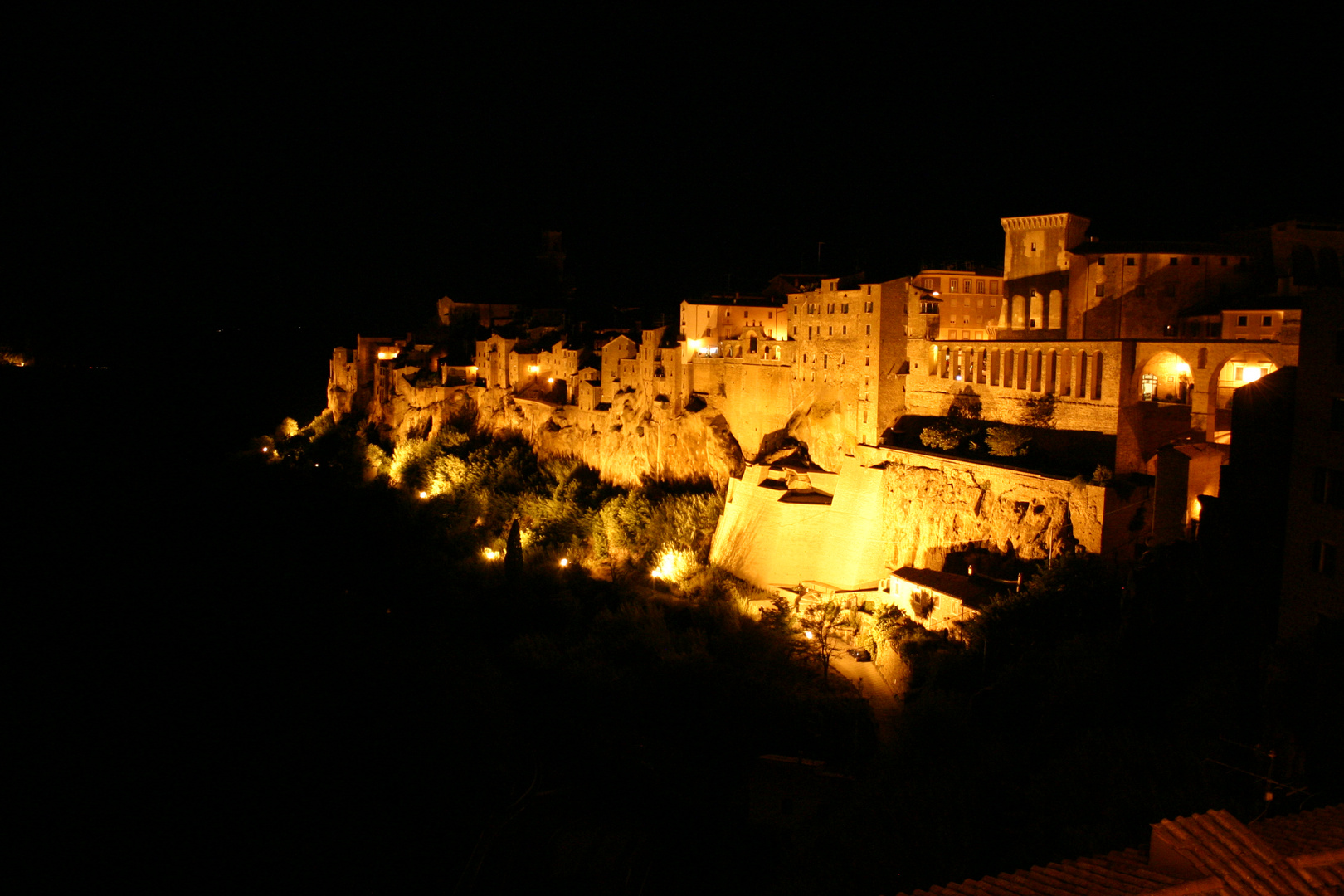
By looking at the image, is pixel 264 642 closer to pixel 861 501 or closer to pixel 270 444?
pixel 861 501

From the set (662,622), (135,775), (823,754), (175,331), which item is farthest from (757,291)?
(175,331)

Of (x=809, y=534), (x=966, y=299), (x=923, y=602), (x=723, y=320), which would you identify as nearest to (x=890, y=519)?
(x=809, y=534)

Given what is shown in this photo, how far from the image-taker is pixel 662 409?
107 feet

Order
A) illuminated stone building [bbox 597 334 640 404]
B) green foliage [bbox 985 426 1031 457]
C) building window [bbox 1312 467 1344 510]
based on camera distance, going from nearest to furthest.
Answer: building window [bbox 1312 467 1344 510], green foliage [bbox 985 426 1031 457], illuminated stone building [bbox 597 334 640 404]

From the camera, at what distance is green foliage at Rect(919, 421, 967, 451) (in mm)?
24047

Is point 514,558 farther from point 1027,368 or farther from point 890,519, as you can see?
point 1027,368

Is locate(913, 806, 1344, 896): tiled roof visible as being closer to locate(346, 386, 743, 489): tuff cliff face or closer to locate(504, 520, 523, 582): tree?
locate(504, 520, 523, 582): tree

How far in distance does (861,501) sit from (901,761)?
10.2 meters

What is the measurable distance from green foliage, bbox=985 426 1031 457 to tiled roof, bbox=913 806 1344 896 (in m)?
16.1

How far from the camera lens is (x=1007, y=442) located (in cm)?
2272

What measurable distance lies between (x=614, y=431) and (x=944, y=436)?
14848 millimetres

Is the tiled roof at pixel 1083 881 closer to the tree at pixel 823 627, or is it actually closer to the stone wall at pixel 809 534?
the tree at pixel 823 627

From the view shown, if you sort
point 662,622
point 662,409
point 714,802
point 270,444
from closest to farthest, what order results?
1. point 714,802
2. point 662,622
3. point 662,409
4. point 270,444

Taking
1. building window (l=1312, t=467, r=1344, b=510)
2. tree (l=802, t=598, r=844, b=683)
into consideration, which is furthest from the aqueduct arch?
tree (l=802, t=598, r=844, b=683)
